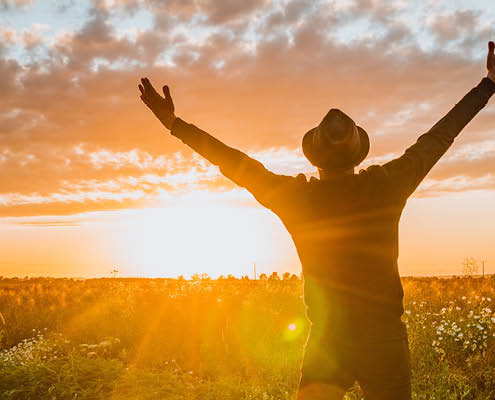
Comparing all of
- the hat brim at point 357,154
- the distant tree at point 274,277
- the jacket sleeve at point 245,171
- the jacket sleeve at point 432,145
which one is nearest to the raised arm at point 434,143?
the jacket sleeve at point 432,145

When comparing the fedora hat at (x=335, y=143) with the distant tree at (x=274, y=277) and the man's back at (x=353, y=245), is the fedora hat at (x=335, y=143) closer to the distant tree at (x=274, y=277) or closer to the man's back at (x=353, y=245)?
the man's back at (x=353, y=245)

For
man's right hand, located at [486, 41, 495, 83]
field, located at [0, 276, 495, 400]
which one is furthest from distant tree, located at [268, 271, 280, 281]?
man's right hand, located at [486, 41, 495, 83]

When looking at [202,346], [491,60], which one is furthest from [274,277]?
[491,60]

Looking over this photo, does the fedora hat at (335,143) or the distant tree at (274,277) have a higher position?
the fedora hat at (335,143)

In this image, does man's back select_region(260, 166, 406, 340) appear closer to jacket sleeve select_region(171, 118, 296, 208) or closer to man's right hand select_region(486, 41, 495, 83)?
jacket sleeve select_region(171, 118, 296, 208)

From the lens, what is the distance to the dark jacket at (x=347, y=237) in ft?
7.43

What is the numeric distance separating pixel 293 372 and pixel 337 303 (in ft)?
18.0

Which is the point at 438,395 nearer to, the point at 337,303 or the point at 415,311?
the point at 415,311

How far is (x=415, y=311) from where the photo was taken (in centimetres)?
898

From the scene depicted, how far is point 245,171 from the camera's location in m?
2.42

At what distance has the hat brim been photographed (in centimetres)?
243

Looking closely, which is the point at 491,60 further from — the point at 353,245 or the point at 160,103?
the point at 160,103

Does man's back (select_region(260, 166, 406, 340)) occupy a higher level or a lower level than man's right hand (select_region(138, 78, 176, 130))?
lower

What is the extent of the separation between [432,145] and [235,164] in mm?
1053
